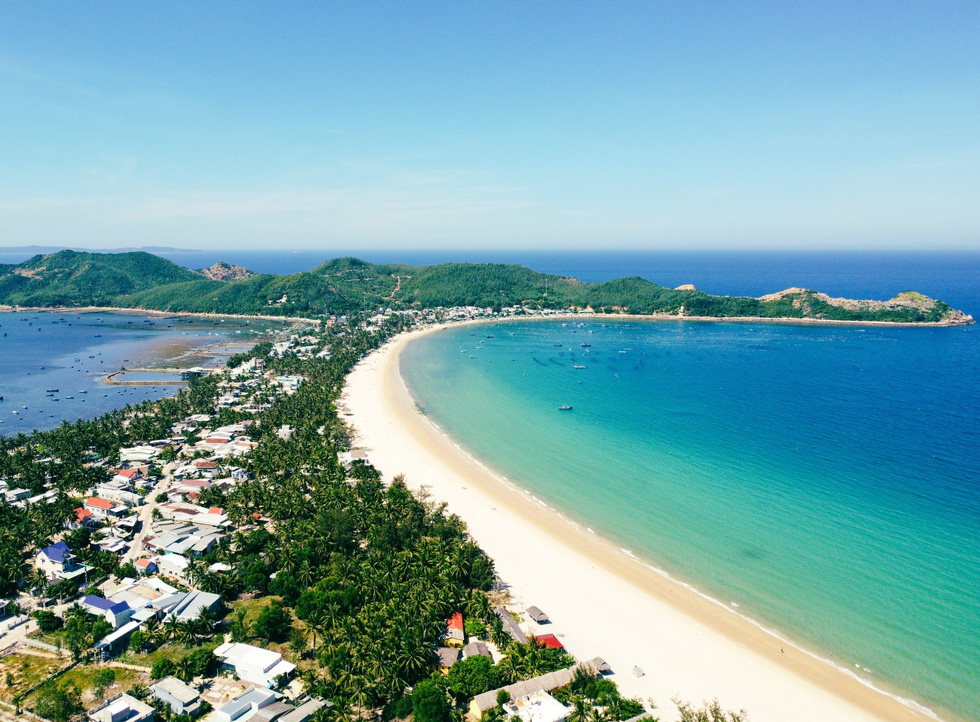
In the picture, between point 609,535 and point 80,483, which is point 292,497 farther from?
point 609,535

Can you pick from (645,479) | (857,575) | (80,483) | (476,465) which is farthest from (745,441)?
(80,483)

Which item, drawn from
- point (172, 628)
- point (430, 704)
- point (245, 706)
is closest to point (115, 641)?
point (172, 628)

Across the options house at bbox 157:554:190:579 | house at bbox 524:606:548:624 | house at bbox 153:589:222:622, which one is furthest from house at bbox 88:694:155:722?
house at bbox 524:606:548:624

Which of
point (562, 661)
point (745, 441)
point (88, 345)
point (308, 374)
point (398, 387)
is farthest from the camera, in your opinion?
point (88, 345)

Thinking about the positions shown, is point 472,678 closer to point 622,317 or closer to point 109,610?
point 109,610

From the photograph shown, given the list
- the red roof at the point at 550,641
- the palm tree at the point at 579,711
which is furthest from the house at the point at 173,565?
the palm tree at the point at 579,711

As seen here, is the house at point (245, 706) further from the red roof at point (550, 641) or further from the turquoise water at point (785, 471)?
the turquoise water at point (785, 471)

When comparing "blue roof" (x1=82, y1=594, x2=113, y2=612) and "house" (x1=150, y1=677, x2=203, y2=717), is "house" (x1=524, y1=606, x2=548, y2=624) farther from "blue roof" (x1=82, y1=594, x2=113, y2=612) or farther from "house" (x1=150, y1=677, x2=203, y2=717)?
"blue roof" (x1=82, y1=594, x2=113, y2=612)
